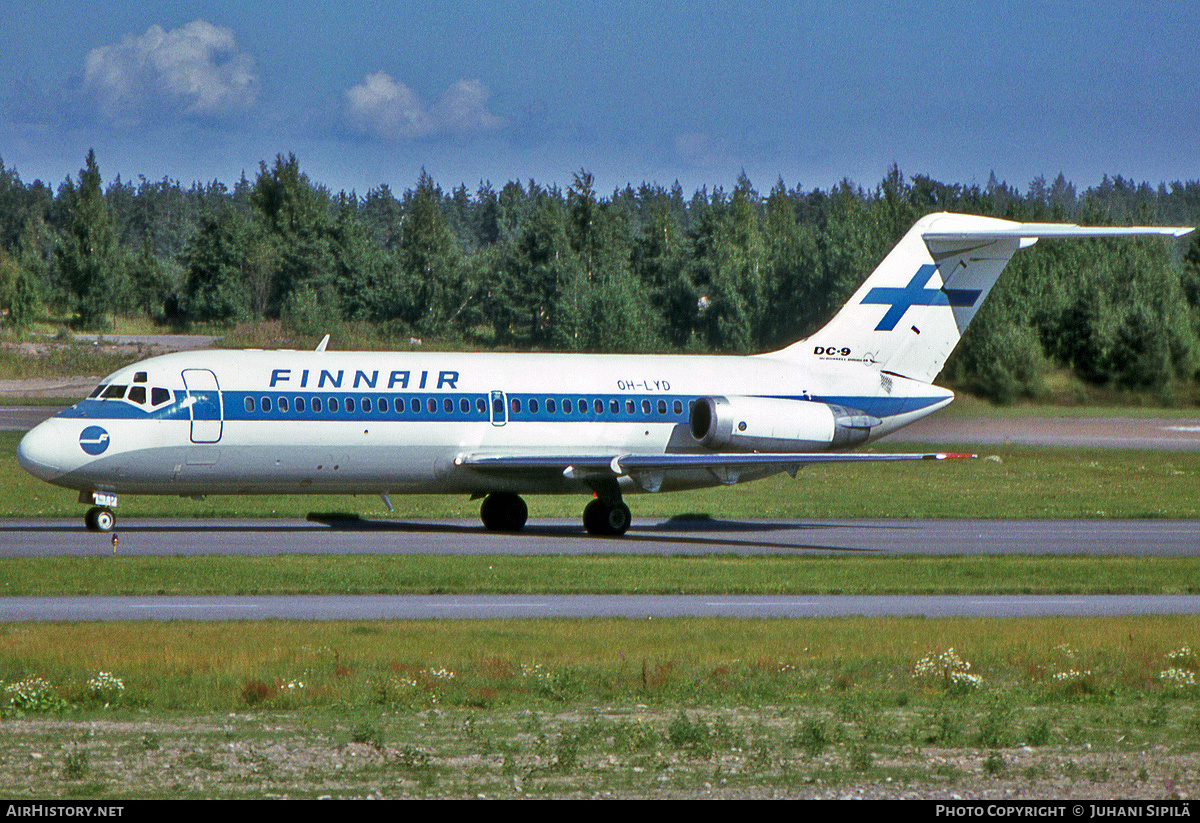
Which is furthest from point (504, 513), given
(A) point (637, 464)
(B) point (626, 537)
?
(A) point (637, 464)

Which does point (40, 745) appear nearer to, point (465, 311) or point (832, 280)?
point (832, 280)

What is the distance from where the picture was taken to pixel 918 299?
34.2 m

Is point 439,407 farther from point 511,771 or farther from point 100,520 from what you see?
point 511,771

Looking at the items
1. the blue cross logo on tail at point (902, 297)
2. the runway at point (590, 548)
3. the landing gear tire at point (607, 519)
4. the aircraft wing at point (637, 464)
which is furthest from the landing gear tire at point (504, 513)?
the blue cross logo on tail at point (902, 297)

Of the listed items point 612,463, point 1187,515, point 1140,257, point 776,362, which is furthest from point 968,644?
point 1140,257

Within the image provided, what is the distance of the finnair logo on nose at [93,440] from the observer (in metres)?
27.4

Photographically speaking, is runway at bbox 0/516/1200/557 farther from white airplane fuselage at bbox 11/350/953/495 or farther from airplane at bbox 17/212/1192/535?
white airplane fuselage at bbox 11/350/953/495

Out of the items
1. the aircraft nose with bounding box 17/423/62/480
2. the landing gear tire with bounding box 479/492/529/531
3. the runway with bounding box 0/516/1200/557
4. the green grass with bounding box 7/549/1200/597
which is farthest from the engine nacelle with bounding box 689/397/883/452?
the aircraft nose with bounding box 17/423/62/480

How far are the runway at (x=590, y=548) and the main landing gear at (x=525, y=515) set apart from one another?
0.43m

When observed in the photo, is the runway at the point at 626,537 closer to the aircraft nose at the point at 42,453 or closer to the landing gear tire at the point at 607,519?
the landing gear tire at the point at 607,519

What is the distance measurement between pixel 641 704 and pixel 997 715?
3.33 metres

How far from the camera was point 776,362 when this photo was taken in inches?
1345

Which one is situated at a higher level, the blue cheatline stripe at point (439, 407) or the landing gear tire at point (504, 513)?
the blue cheatline stripe at point (439, 407)

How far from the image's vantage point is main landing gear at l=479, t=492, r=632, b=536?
102 ft
